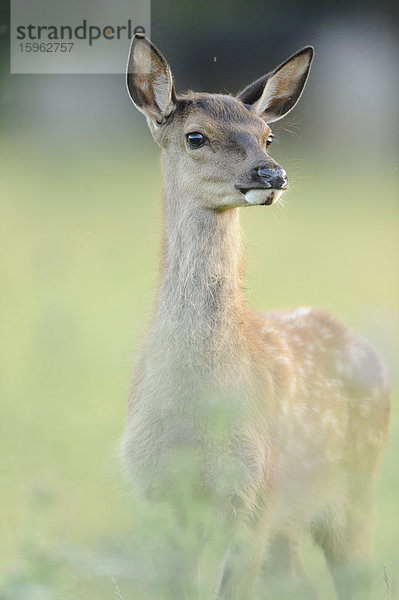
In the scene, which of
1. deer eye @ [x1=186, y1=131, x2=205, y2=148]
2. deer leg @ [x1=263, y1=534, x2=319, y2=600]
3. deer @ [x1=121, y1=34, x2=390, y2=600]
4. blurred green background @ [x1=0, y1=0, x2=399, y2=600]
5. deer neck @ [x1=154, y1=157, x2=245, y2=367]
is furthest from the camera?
deer leg @ [x1=263, y1=534, x2=319, y2=600]

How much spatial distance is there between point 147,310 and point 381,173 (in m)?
5.93

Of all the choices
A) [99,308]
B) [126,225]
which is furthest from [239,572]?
[126,225]

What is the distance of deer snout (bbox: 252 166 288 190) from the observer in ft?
12.6

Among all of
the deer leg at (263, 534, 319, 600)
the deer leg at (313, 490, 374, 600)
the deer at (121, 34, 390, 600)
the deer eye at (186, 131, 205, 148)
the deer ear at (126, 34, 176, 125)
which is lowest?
the deer leg at (263, 534, 319, 600)

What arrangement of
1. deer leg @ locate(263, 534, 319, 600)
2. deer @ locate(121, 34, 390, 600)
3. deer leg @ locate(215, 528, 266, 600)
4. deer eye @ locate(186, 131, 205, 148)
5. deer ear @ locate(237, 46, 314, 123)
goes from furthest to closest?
deer leg @ locate(263, 534, 319, 600) < deer ear @ locate(237, 46, 314, 123) < deer eye @ locate(186, 131, 205, 148) < deer @ locate(121, 34, 390, 600) < deer leg @ locate(215, 528, 266, 600)

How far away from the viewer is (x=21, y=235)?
8.74m

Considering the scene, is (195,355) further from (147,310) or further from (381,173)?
(381,173)

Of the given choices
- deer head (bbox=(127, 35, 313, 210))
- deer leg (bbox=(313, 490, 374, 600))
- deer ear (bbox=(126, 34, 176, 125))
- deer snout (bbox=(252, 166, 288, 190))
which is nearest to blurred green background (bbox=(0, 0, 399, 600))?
deer leg (bbox=(313, 490, 374, 600))

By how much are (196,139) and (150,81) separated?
1.24 feet

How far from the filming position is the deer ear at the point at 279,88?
468 centimetres

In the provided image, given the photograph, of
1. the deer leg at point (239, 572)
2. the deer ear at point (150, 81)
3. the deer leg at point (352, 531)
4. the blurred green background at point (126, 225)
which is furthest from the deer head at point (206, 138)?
the deer leg at point (352, 531)

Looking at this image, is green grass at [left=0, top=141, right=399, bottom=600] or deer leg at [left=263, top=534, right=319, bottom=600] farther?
deer leg at [left=263, top=534, right=319, bottom=600]

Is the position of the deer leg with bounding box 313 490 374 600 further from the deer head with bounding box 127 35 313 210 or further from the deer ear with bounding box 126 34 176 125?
the deer ear with bounding box 126 34 176 125

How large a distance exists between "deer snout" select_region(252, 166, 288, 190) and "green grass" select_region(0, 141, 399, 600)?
67 cm
